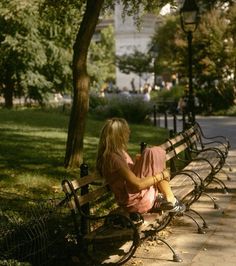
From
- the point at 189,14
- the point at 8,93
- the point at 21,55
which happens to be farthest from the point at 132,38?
the point at 189,14

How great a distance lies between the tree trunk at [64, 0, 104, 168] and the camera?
32.5 ft

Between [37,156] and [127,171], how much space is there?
244 inches

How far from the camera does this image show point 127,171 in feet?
18.9

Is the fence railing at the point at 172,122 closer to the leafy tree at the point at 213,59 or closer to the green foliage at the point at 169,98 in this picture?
the green foliage at the point at 169,98

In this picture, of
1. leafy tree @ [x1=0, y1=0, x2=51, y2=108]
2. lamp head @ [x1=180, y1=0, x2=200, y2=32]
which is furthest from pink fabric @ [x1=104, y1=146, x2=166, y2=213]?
leafy tree @ [x1=0, y1=0, x2=51, y2=108]

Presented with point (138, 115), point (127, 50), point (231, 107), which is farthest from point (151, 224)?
point (127, 50)

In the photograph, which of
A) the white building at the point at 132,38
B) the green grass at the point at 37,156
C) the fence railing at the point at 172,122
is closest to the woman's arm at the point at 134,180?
the green grass at the point at 37,156

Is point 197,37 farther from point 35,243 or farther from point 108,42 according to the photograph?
point 108,42

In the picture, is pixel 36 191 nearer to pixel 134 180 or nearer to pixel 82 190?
pixel 82 190

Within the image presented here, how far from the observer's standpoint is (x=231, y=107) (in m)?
30.0

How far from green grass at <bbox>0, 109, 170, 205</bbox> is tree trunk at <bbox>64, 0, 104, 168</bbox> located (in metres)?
0.36

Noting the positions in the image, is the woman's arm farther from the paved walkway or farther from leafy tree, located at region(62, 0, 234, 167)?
leafy tree, located at region(62, 0, 234, 167)

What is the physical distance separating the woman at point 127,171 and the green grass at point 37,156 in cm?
226

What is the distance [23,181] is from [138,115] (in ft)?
50.0
